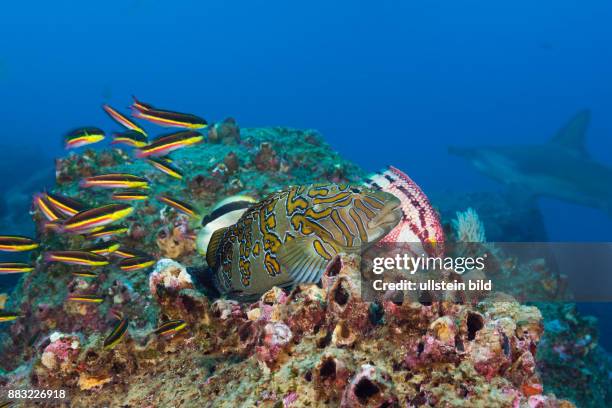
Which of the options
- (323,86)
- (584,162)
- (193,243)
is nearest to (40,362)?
(193,243)

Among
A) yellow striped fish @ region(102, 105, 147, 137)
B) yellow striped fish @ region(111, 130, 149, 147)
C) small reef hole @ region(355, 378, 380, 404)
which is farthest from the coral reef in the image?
yellow striped fish @ region(102, 105, 147, 137)

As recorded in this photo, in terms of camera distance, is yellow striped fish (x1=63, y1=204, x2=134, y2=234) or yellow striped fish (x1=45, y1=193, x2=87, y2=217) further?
yellow striped fish (x1=45, y1=193, x2=87, y2=217)

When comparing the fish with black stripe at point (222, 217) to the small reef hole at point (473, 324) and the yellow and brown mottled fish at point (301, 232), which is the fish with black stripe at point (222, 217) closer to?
the yellow and brown mottled fish at point (301, 232)

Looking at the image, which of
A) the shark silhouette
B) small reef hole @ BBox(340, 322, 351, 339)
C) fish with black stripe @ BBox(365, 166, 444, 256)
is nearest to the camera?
small reef hole @ BBox(340, 322, 351, 339)

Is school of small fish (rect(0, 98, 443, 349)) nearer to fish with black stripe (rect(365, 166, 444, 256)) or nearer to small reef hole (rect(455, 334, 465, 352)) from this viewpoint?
fish with black stripe (rect(365, 166, 444, 256))

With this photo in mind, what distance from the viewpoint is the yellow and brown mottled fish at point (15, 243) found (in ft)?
14.2

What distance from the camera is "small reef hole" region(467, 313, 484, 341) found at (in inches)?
78.9

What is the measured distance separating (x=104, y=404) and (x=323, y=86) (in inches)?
7662

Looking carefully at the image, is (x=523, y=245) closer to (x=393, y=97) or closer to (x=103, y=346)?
(x=103, y=346)

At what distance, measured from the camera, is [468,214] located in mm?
5410

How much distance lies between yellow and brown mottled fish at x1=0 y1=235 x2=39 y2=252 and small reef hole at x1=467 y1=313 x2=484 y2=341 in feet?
15.4

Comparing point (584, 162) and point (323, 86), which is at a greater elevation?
point (323, 86)

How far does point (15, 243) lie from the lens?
14.5 ft

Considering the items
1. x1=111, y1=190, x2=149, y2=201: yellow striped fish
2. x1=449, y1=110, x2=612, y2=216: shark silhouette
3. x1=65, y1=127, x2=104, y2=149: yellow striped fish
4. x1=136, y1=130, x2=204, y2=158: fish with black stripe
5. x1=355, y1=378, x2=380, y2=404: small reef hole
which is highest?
x1=449, y1=110, x2=612, y2=216: shark silhouette
